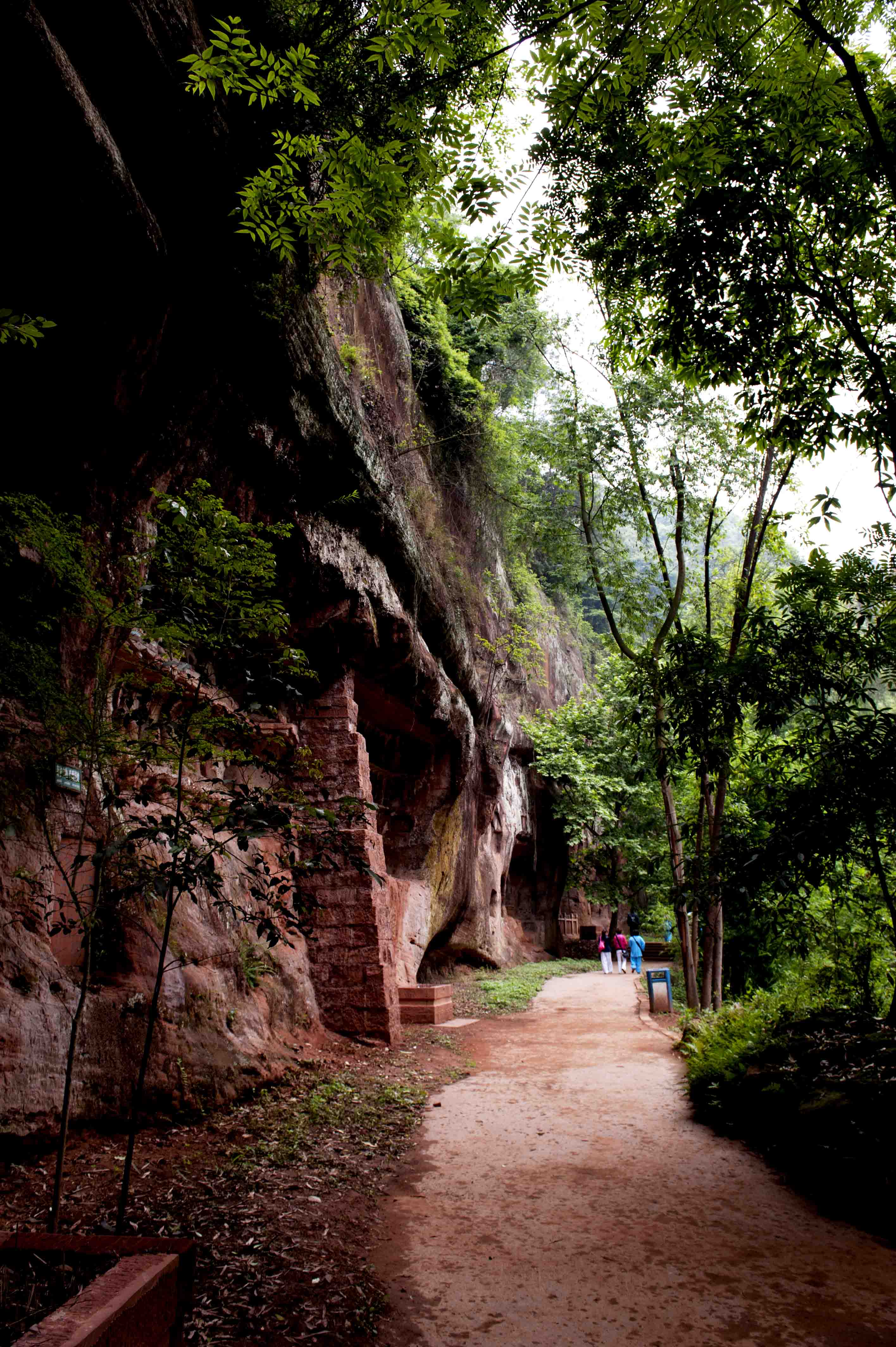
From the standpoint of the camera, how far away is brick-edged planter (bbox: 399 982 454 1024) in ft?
34.8

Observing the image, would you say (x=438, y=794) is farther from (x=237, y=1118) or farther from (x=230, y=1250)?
(x=230, y=1250)

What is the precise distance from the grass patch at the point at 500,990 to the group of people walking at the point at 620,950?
1441mm

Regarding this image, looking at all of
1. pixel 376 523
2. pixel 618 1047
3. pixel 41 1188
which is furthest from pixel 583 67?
pixel 618 1047

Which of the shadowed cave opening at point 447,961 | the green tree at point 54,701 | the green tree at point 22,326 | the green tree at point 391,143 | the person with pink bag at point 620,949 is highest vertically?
the green tree at point 391,143

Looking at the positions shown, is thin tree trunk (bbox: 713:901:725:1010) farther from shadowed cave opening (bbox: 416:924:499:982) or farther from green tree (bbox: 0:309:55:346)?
green tree (bbox: 0:309:55:346)

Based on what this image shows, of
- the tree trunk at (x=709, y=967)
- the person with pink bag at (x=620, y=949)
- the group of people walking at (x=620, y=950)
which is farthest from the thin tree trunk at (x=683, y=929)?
the person with pink bag at (x=620, y=949)

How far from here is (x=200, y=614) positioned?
3.55m

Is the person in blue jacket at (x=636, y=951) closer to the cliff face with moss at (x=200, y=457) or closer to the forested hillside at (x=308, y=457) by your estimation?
the cliff face with moss at (x=200, y=457)

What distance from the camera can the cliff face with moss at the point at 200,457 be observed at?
14.0 feet

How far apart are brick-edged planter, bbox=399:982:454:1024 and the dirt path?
404 cm

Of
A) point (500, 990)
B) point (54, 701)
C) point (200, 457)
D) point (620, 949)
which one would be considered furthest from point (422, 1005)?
point (620, 949)

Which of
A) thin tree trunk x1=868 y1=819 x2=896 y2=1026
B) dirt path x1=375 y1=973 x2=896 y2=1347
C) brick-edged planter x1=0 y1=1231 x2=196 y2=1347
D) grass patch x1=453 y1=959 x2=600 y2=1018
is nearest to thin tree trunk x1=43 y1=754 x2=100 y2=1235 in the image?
brick-edged planter x1=0 y1=1231 x2=196 y2=1347

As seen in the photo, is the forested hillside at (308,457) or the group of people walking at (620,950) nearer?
the forested hillside at (308,457)

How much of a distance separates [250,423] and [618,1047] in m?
8.63
